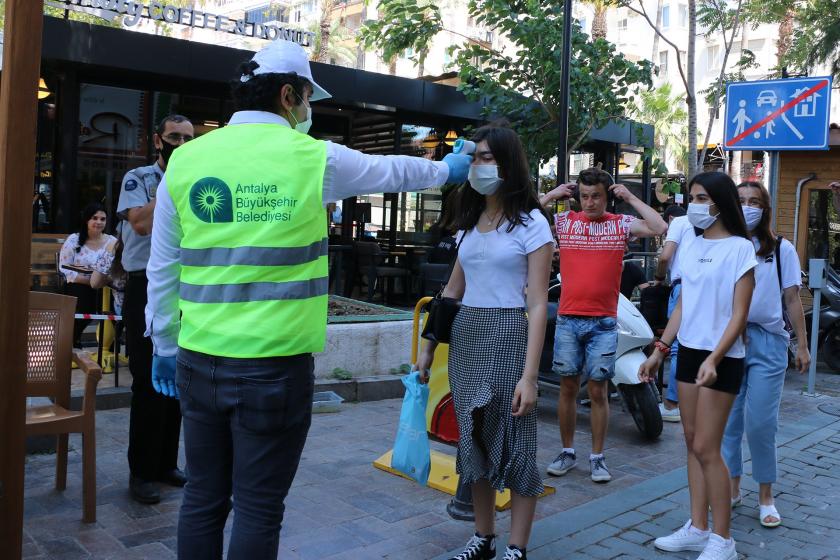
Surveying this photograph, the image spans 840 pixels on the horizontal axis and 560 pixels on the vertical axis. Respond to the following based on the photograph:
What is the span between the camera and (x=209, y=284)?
2545 millimetres

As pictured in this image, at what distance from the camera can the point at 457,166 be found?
10.2ft

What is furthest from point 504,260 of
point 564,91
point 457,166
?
point 564,91

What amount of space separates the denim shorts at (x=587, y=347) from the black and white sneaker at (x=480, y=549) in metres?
1.80

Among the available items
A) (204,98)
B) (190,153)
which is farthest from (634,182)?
(190,153)

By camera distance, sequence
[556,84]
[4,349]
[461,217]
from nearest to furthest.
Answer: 1. [4,349]
2. [461,217]
3. [556,84]

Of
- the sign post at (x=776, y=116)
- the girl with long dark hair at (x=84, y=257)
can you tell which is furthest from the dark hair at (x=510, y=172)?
the girl with long dark hair at (x=84, y=257)

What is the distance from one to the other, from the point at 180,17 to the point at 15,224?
868 cm

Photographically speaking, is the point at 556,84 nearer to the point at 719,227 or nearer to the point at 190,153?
the point at 719,227

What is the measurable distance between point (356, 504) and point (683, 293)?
2112 mm

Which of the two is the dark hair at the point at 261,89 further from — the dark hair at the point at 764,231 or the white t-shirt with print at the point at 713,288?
the dark hair at the point at 764,231

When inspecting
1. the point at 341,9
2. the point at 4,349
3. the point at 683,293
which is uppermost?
the point at 341,9

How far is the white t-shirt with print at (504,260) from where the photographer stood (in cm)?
356

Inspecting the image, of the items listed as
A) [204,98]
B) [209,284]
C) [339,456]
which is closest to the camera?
[209,284]

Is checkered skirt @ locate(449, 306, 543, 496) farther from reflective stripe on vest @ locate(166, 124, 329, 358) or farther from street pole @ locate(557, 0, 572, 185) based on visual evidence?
street pole @ locate(557, 0, 572, 185)
